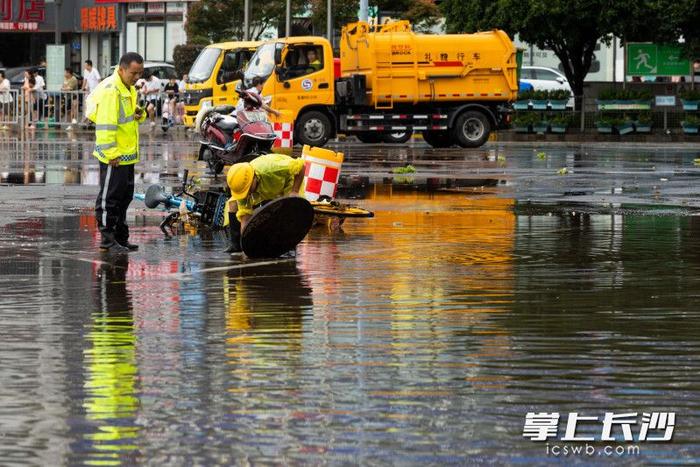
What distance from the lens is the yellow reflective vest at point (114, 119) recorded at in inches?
555

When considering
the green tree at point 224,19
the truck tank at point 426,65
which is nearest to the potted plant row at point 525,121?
the truck tank at point 426,65

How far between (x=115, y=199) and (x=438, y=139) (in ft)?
75.3

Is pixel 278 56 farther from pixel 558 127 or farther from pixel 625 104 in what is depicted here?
pixel 625 104

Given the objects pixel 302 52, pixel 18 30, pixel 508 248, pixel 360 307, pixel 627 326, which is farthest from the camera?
pixel 18 30

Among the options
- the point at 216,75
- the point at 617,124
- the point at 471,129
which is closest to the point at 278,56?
the point at 216,75

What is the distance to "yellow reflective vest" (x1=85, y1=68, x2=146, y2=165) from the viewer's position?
14086mm

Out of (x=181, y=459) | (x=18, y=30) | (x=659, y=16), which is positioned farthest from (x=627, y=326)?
(x=18, y=30)

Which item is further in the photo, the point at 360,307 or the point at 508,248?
the point at 508,248

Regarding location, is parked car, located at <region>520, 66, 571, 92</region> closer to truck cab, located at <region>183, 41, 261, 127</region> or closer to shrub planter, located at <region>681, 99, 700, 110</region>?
shrub planter, located at <region>681, 99, 700, 110</region>

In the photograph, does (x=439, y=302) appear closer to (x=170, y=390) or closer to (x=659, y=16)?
(x=170, y=390)

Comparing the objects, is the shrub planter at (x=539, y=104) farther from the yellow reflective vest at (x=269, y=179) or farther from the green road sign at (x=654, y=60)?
the yellow reflective vest at (x=269, y=179)

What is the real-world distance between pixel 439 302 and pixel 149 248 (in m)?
4.07

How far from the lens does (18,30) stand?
72.9 m

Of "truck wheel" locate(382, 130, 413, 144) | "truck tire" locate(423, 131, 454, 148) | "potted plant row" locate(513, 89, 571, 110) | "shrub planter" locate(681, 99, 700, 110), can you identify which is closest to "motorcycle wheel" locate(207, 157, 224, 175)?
"truck tire" locate(423, 131, 454, 148)
